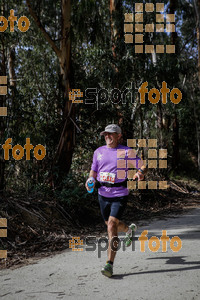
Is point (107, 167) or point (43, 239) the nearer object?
point (107, 167)

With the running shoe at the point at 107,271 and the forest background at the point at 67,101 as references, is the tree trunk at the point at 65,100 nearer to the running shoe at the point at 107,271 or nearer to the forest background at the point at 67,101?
the forest background at the point at 67,101

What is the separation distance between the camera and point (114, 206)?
481cm

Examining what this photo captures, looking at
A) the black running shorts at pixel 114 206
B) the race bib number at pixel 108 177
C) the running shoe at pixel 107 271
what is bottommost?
the running shoe at pixel 107 271

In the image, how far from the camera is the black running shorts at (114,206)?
4773 millimetres

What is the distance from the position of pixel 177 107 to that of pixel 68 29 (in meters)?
10.5

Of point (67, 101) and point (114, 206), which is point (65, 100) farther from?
point (114, 206)

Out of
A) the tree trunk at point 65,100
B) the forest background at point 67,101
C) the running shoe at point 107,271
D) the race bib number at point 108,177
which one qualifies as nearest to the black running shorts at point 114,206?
the race bib number at point 108,177

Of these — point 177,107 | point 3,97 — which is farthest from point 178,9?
point 3,97

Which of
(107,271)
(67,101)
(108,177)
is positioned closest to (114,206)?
(108,177)

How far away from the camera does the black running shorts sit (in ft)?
15.7

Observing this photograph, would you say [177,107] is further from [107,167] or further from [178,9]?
[107,167]

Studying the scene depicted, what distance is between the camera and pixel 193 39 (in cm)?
2158

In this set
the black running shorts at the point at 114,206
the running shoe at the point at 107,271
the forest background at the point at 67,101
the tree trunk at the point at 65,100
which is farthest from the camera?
the tree trunk at the point at 65,100

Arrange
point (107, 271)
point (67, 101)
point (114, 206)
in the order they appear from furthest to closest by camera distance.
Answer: point (67, 101)
point (114, 206)
point (107, 271)
